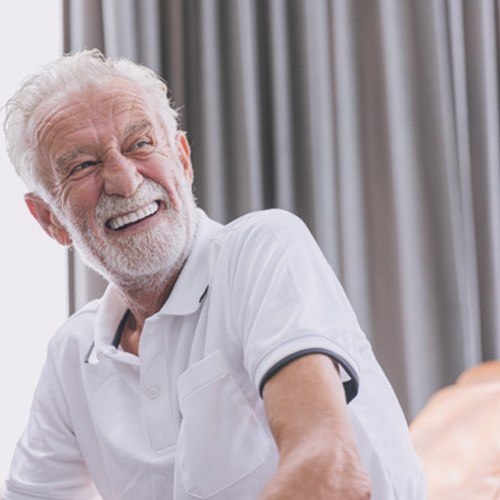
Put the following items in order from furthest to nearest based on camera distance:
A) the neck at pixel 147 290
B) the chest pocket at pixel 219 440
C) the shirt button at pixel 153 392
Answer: the neck at pixel 147 290 → the shirt button at pixel 153 392 → the chest pocket at pixel 219 440

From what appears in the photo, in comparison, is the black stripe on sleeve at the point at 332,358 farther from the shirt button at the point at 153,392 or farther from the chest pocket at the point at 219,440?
the shirt button at the point at 153,392

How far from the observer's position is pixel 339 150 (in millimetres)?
2531

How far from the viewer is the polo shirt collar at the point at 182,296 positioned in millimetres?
1439

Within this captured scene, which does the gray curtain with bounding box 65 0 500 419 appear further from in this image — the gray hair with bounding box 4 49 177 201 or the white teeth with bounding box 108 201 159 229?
the white teeth with bounding box 108 201 159 229

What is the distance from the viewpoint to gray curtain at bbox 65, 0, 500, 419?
2.42 m

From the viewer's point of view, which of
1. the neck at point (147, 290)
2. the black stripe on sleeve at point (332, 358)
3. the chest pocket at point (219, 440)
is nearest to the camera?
the black stripe on sleeve at point (332, 358)

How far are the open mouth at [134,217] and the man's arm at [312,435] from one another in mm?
480

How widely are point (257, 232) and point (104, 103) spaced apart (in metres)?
0.37

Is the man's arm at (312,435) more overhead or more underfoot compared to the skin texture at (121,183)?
more underfoot

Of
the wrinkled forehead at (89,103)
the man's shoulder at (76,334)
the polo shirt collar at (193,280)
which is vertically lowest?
the man's shoulder at (76,334)

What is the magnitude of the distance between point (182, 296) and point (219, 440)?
245 millimetres

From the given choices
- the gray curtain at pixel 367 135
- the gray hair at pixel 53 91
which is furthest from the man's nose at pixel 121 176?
the gray curtain at pixel 367 135

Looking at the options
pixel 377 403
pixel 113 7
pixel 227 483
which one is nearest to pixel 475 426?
pixel 377 403

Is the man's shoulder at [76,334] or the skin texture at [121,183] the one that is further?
the man's shoulder at [76,334]
